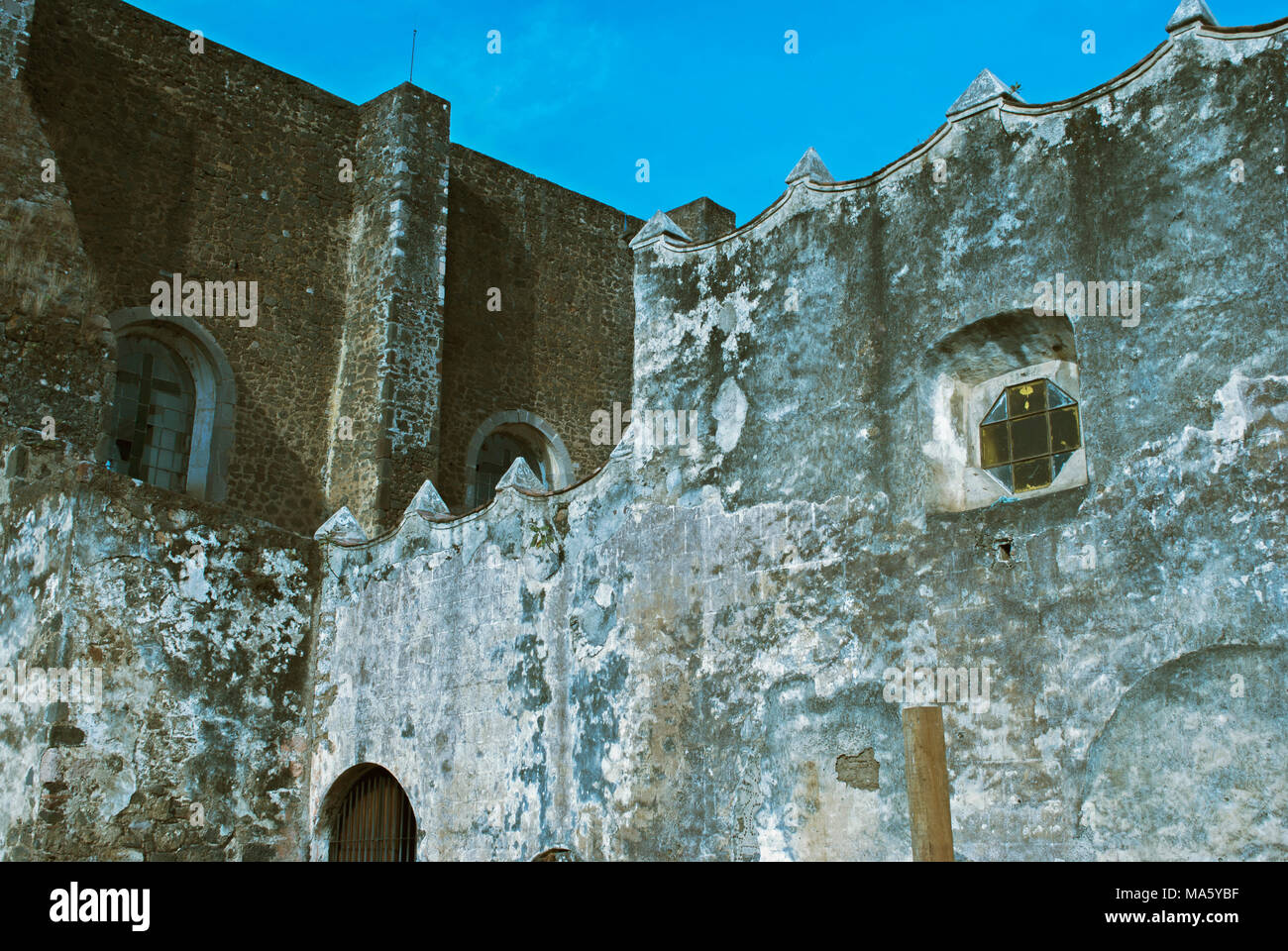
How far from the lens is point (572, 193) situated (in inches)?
706

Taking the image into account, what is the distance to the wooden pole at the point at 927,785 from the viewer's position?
5.22m

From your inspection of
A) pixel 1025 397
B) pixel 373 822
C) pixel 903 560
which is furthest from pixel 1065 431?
pixel 373 822

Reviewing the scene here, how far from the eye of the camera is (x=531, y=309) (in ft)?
55.7

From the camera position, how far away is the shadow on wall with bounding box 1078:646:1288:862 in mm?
5504

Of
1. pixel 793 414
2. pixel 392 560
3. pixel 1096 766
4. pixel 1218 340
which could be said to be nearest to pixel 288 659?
pixel 392 560

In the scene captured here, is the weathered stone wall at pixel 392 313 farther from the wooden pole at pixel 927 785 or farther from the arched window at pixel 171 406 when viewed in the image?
the wooden pole at pixel 927 785

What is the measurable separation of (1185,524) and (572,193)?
43.5ft

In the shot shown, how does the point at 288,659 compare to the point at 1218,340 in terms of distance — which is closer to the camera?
the point at 1218,340

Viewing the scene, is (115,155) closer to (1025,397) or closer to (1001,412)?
(1001,412)

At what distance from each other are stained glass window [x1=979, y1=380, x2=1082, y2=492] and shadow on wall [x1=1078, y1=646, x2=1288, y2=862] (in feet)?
4.57

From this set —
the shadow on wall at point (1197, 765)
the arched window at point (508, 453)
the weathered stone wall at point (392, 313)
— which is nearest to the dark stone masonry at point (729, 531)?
the shadow on wall at point (1197, 765)

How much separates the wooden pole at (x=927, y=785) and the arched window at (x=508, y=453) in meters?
10.7
